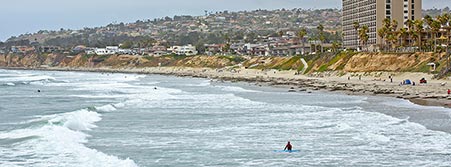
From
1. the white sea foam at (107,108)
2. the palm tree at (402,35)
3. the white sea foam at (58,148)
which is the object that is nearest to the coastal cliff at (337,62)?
the palm tree at (402,35)

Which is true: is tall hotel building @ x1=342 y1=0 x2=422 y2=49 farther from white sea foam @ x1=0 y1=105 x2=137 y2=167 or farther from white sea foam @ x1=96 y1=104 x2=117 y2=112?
white sea foam @ x1=0 y1=105 x2=137 y2=167

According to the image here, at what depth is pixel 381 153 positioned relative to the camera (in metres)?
24.6

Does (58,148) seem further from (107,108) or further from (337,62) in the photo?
(337,62)

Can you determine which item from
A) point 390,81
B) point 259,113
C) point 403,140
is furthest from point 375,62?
point 403,140

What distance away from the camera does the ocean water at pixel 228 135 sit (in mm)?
23683

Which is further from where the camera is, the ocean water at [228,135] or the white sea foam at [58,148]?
the ocean water at [228,135]

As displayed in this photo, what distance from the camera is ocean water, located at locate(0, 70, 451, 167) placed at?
23.7 meters

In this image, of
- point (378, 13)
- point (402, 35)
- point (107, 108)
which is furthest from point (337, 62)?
point (107, 108)

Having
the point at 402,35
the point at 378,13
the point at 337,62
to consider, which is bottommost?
the point at 337,62

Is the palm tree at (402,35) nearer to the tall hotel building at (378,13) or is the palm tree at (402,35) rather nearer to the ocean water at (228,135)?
the tall hotel building at (378,13)

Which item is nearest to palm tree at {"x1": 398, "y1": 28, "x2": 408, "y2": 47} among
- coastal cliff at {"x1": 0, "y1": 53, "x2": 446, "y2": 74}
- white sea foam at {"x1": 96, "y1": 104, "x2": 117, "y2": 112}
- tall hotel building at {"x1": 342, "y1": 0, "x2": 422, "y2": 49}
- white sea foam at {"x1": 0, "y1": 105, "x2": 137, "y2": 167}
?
coastal cliff at {"x1": 0, "y1": 53, "x2": 446, "y2": 74}

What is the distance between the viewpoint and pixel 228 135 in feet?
99.1

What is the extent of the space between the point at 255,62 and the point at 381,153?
110 metres

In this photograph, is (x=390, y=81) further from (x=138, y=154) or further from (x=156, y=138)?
(x=138, y=154)
